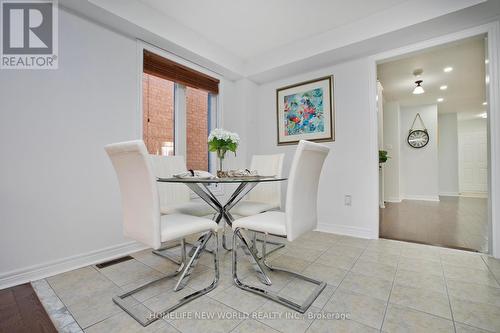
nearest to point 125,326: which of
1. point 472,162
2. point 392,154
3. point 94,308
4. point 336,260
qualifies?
point 94,308

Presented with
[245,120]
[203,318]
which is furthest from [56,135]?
[245,120]

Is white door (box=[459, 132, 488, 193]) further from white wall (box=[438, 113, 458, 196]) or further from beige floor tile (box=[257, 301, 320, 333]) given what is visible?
beige floor tile (box=[257, 301, 320, 333])

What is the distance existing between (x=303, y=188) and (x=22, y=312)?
1894 millimetres

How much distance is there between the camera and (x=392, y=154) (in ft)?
19.2

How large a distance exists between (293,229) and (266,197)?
128 cm

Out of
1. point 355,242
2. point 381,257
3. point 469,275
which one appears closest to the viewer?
point 469,275

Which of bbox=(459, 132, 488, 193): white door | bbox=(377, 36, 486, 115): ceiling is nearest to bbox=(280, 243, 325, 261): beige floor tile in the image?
bbox=(377, 36, 486, 115): ceiling

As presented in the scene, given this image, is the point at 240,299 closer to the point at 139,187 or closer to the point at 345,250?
the point at 139,187

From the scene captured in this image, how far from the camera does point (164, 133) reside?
3.02 meters

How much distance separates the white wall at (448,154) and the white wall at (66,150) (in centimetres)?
860

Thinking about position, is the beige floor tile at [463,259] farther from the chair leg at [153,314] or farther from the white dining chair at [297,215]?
the chair leg at [153,314]

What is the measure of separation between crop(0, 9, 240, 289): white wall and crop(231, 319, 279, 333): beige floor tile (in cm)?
163

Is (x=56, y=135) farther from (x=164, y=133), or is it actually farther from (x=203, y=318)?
(x=203, y=318)

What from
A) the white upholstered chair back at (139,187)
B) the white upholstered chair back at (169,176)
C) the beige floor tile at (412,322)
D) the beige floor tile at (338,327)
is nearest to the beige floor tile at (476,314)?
the beige floor tile at (412,322)
